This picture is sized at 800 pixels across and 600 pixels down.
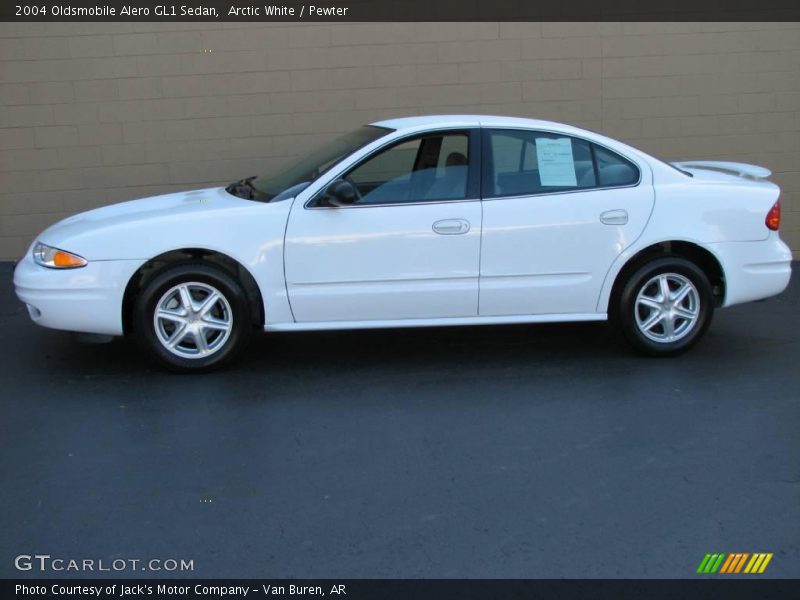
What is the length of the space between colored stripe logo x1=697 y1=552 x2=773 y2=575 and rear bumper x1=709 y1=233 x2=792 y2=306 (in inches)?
116

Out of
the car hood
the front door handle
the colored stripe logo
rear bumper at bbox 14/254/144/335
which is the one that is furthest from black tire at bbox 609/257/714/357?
rear bumper at bbox 14/254/144/335

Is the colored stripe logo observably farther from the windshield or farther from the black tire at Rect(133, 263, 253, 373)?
the windshield

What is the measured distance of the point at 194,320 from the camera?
20.6 ft

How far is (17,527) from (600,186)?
13.2ft

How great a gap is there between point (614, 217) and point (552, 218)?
410mm

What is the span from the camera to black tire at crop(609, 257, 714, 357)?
6562mm

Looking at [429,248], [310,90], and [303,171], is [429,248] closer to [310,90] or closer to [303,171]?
[303,171]

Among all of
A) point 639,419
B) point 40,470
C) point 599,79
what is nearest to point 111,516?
point 40,470

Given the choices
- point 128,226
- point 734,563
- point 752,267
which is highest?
point 128,226

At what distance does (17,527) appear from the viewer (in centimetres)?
434

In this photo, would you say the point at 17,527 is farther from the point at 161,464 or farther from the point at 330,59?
the point at 330,59
